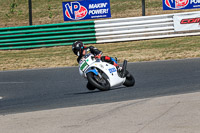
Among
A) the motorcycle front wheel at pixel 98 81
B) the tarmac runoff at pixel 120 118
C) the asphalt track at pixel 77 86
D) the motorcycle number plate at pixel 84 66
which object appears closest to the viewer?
the tarmac runoff at pixel 120 118

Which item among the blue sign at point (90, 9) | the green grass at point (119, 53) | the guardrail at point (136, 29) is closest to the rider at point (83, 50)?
the green grass at point (119, 53)

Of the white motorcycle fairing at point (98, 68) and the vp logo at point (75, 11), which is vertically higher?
the vp logo at point (75, 11)

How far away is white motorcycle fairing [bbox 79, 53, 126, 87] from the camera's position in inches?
378

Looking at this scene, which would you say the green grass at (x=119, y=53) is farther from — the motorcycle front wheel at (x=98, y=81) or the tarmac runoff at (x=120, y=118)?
the tarmac runoff at (x=120, y=118)

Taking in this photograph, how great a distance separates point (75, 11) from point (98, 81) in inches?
472

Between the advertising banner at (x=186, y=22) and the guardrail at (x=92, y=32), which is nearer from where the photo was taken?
the advertising banner at (x=186, y=22)

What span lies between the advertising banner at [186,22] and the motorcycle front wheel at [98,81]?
Result: 34.4 ft

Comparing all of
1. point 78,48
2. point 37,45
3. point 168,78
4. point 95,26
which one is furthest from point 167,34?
point 78,48

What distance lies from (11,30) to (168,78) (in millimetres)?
11842

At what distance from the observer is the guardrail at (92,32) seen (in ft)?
65.1

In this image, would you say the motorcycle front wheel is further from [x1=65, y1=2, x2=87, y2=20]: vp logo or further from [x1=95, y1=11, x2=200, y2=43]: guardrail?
[x1=65, y1=2, x2=87, y2=20]: vp logo

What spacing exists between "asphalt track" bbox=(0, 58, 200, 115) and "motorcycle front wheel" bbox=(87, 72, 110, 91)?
0.19 meters

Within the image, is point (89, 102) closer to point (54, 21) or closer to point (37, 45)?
point (37, 45)

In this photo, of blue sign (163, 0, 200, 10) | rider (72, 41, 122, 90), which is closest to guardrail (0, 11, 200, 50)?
blue sign (163, 0, 200, 10)
